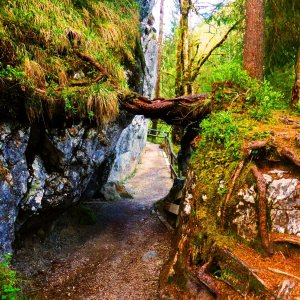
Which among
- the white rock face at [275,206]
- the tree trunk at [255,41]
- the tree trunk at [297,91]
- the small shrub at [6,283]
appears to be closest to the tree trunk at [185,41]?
the tree trunk at [297,91]

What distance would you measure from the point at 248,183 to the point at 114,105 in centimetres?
349

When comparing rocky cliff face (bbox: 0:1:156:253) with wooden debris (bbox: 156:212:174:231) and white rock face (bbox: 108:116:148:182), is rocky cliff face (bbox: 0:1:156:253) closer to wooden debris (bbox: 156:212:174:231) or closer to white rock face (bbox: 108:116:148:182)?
wooden debris (bbox: 156:212:174:231)

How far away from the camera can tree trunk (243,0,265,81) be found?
783 centimetres

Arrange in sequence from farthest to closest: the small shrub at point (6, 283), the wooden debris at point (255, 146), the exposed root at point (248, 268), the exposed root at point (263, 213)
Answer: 1. the wooden debris at point (255, 146)
2. the exposed root at point (263, 213)
3. the small shrub at point (6, 283)
4. the exposed root at point (248, 268)

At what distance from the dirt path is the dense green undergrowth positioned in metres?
3.50

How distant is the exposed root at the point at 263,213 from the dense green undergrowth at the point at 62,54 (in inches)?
143

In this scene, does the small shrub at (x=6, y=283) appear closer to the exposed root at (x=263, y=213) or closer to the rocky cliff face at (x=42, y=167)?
the rocky cliff face at (x=42, y=167)

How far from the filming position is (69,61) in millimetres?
7148

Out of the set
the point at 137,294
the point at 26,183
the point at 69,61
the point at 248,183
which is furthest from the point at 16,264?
the point at 248,183

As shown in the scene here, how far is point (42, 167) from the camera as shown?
258 inches

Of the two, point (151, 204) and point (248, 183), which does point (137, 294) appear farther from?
point (151, 204)

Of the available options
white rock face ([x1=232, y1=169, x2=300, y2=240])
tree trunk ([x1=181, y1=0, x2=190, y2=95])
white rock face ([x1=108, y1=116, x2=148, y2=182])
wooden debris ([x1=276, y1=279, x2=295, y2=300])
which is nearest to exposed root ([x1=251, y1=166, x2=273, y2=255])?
white rock face ([x1=232, y1=169, x2=300, y2=240])

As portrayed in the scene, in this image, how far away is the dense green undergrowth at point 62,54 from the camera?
19.1 ft

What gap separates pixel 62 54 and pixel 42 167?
283 centimetres
